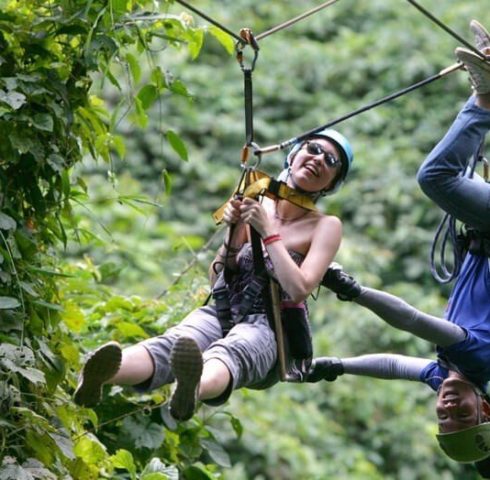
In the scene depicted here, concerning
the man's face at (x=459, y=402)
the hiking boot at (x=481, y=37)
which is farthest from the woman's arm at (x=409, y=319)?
the hiking boot at (x=481, y=37)

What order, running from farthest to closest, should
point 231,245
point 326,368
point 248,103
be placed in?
1. point 326,368
2. point 231,245
3. point 248,103

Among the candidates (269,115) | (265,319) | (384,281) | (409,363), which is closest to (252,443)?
(384,281)

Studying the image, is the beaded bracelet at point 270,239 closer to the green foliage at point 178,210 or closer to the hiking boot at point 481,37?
the green foliage at point 178,210

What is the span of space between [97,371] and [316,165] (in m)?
0.99

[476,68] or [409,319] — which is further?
[409,319]

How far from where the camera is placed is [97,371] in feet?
10.4

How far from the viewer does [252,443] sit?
8.17 m

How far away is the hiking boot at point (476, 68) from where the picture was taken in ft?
11.7

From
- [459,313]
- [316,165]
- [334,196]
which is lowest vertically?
[334,196]

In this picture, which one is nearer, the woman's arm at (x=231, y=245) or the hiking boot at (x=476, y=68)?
the hiking boot at (x=476, y=68)

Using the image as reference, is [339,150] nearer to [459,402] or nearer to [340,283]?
[340,283]

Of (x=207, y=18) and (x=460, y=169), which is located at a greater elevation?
(x=207, y=18)

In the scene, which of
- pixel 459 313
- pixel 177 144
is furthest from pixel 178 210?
pixel 459 313

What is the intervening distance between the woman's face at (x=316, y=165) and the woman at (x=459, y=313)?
10.0 inches
